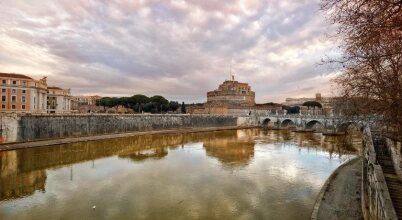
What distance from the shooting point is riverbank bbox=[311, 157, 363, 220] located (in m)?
10.1

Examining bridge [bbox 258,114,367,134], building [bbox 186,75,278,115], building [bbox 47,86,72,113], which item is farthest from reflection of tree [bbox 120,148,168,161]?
building [bbox 186,75,278,115]

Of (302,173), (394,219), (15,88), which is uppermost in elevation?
(15,88)

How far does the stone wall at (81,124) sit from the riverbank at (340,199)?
96.1 feet

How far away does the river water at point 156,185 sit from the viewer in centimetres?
1112

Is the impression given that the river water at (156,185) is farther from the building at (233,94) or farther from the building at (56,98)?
the building at (233,94)

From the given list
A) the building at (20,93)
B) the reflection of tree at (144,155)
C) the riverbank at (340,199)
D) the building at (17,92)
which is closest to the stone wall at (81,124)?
the building at (20,93)

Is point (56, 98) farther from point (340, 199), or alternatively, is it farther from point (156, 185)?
point (340, 199)

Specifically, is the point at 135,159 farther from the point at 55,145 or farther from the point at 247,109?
the point at 247,109

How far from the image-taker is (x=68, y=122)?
3612 centimetres

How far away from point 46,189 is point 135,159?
957 centimetres

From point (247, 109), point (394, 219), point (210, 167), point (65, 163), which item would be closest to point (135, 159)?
point (65, 163)

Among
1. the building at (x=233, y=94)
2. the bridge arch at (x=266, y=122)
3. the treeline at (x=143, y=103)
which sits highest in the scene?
the building at (x=233, y=94)

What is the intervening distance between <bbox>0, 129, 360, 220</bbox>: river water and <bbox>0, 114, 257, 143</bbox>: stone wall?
5.95m

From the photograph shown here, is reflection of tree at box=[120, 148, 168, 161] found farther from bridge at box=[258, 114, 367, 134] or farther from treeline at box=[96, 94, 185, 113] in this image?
treeline at box=[96, 94, 185, 113]
